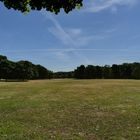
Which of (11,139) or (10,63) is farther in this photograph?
(10,63)

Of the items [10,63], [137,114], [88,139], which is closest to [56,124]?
[88,139]

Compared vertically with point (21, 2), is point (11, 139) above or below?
below

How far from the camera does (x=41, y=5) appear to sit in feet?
39.2

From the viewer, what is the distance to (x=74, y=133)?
1911 centimetres

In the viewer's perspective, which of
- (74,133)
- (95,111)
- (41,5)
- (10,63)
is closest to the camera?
(41,5)

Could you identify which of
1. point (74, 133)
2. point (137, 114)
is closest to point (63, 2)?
point (74, 133)

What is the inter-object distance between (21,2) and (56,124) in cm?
1105

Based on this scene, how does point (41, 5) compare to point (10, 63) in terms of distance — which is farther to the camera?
point (10, 63)

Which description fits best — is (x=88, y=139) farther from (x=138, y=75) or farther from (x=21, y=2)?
(x=138, y=75)

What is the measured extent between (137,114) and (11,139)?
36.7 ft

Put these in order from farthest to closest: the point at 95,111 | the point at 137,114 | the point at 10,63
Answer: the point at 10,63, the point at 95,111, the point at 137,114

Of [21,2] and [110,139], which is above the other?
[21,2]

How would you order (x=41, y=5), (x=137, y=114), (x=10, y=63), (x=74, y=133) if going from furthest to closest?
(x=10, y=63), (x=137, y=114), (x=74, y=133), (x=41, y=5)

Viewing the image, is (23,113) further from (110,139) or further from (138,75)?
(138,75)
